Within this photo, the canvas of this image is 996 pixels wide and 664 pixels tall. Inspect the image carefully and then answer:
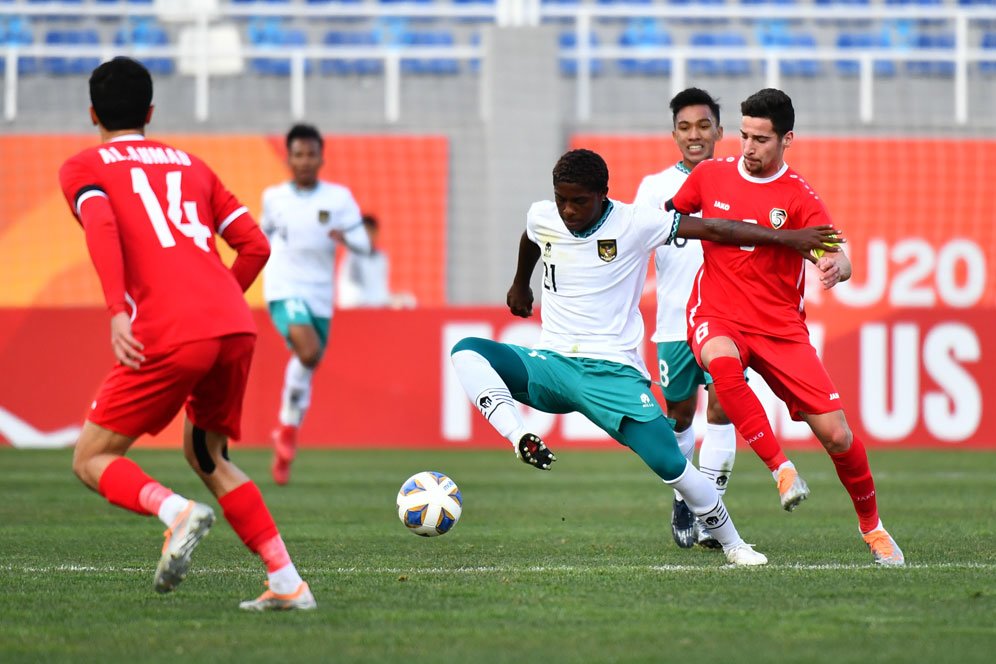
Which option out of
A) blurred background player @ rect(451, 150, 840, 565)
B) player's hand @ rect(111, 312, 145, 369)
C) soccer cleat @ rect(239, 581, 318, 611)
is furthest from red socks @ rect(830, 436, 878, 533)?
player's hand @ rect(111, 312, 145, 369)

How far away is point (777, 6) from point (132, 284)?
57.6ft

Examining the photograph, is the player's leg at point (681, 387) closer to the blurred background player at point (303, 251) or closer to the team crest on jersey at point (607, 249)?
the team crest on jersey at point (607, 249)

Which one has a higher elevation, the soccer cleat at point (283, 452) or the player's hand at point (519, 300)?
the player's hand at point (519, 300)

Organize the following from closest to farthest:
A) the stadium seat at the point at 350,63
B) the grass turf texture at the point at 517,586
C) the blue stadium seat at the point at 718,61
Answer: the grass turf texture at the point at 517,586 → the stadium seat at the point at 350,63 → the blue stadium seat at the point at 718,61

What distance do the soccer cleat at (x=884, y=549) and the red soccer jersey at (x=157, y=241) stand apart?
9.44ft

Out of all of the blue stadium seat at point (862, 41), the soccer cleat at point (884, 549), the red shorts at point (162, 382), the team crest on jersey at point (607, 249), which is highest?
the blue stadium seat at point (862, 41)

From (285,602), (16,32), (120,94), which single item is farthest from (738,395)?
(16,32)

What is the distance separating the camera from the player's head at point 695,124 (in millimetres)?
7496

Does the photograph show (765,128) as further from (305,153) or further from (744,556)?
(305,153)

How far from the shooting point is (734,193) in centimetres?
664

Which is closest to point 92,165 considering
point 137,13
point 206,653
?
point 206,653

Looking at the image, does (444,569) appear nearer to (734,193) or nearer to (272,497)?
(734,193)

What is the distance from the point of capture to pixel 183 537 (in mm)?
4645

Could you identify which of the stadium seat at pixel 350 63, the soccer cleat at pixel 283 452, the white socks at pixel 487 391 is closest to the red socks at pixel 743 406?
the white socks at pixel 487 391
